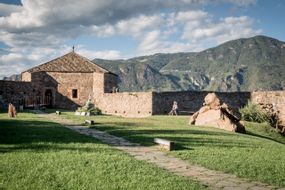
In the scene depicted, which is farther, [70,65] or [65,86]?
[70,65]

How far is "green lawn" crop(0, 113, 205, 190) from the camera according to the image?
273 inches

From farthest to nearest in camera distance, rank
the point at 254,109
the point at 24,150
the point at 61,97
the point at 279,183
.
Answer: the point at 61,97 → the point at 254,109 → the point at 24,150 → the point at 279,183

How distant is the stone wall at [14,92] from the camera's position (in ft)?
105

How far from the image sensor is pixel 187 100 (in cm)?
3120

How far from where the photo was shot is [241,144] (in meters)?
13.1

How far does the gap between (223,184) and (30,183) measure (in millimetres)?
3745

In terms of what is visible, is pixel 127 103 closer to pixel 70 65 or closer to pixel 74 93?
pixel 74 93

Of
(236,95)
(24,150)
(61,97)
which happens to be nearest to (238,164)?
(24,150)

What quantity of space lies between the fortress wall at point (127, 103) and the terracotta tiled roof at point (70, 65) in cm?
529

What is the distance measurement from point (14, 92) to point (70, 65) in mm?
8177

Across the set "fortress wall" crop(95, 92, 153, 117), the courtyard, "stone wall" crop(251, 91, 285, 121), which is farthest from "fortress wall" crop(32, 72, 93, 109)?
the courtyard

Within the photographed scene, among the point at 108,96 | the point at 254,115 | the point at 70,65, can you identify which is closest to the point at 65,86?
the point at 70,65

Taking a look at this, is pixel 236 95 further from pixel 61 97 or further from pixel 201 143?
pixel 201 143

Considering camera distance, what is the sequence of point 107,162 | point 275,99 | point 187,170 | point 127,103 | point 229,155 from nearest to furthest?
point 187,170
point 107,162
point 229,155
point 275,99
point 127,103
